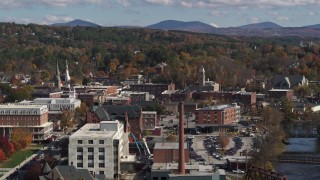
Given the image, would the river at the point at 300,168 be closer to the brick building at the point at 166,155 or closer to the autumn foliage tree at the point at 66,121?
the brick building at the point at 166,155

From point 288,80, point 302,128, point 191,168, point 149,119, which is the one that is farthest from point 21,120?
point 288,80

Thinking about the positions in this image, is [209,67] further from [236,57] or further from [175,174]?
[175,174]

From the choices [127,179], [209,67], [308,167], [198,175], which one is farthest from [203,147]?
[209,67]

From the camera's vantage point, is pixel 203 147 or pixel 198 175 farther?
pixel 203 147

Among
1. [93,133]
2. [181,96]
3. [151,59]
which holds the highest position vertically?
[151,59]

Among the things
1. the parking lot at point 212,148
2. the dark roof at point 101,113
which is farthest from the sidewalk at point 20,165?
the parking lot at point 212,148

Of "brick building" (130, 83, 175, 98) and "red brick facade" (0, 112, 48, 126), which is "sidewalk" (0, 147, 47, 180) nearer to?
"red brick facade" (0, 112, 48, 126)

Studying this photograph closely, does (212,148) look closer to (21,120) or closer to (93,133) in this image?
(93,133)
